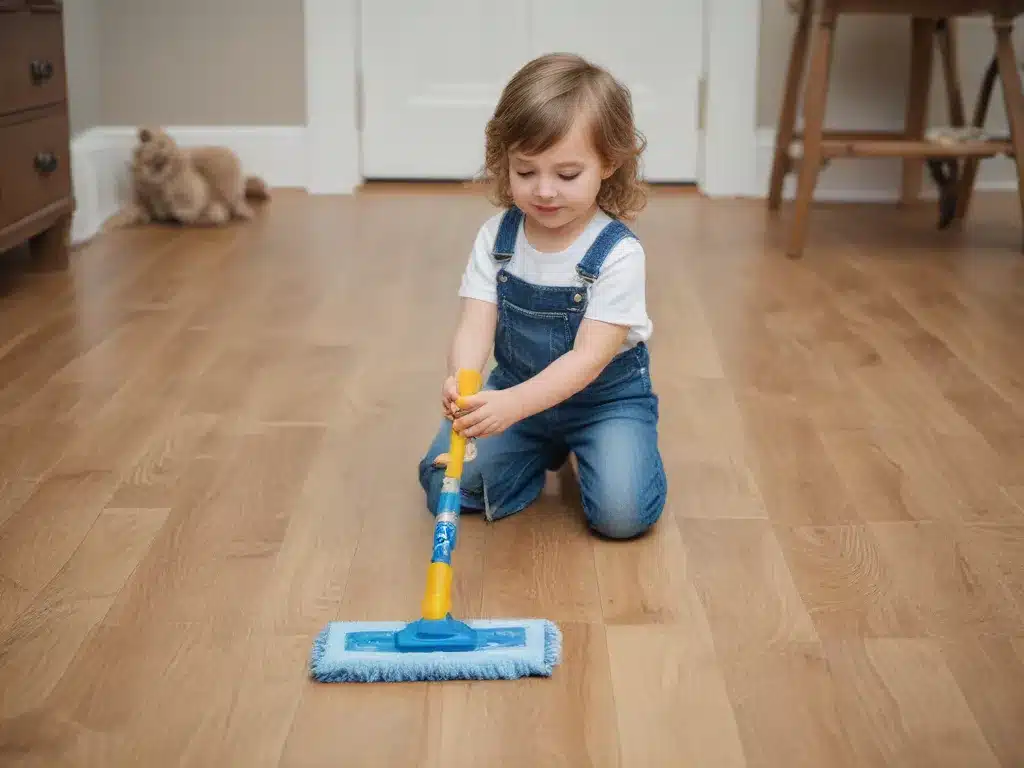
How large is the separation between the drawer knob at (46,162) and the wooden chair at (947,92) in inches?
57.0

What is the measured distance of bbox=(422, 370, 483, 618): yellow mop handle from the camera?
1.18 meters

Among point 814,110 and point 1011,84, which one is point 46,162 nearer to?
point 814,110

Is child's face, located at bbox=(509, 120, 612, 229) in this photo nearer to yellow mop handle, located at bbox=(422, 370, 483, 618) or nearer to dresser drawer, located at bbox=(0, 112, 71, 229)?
yellow mop handle, located at bbox=(422, 370, 483, 618)

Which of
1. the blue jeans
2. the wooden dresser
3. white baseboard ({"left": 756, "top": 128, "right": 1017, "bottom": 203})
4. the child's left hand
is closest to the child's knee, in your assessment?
the blue jeans

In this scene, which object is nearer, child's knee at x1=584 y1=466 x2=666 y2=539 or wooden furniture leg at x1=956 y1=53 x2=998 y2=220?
child's knee at x1=584 y1=466 x2=666 y2=539

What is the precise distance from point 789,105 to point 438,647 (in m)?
2.37

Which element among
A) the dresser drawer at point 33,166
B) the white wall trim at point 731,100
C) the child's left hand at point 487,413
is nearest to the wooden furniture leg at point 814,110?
the white wall trim at point 731,100

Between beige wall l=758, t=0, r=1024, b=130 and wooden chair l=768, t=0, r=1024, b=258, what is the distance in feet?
0.50

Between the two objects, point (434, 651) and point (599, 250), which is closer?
point (434, 651)

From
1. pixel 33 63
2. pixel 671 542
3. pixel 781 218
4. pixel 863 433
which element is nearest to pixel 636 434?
pixel 671 542

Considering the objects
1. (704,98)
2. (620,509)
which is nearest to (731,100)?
(704,98)

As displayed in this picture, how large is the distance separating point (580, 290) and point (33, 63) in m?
1.44

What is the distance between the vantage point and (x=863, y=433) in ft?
5.77

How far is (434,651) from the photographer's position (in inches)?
45.4
